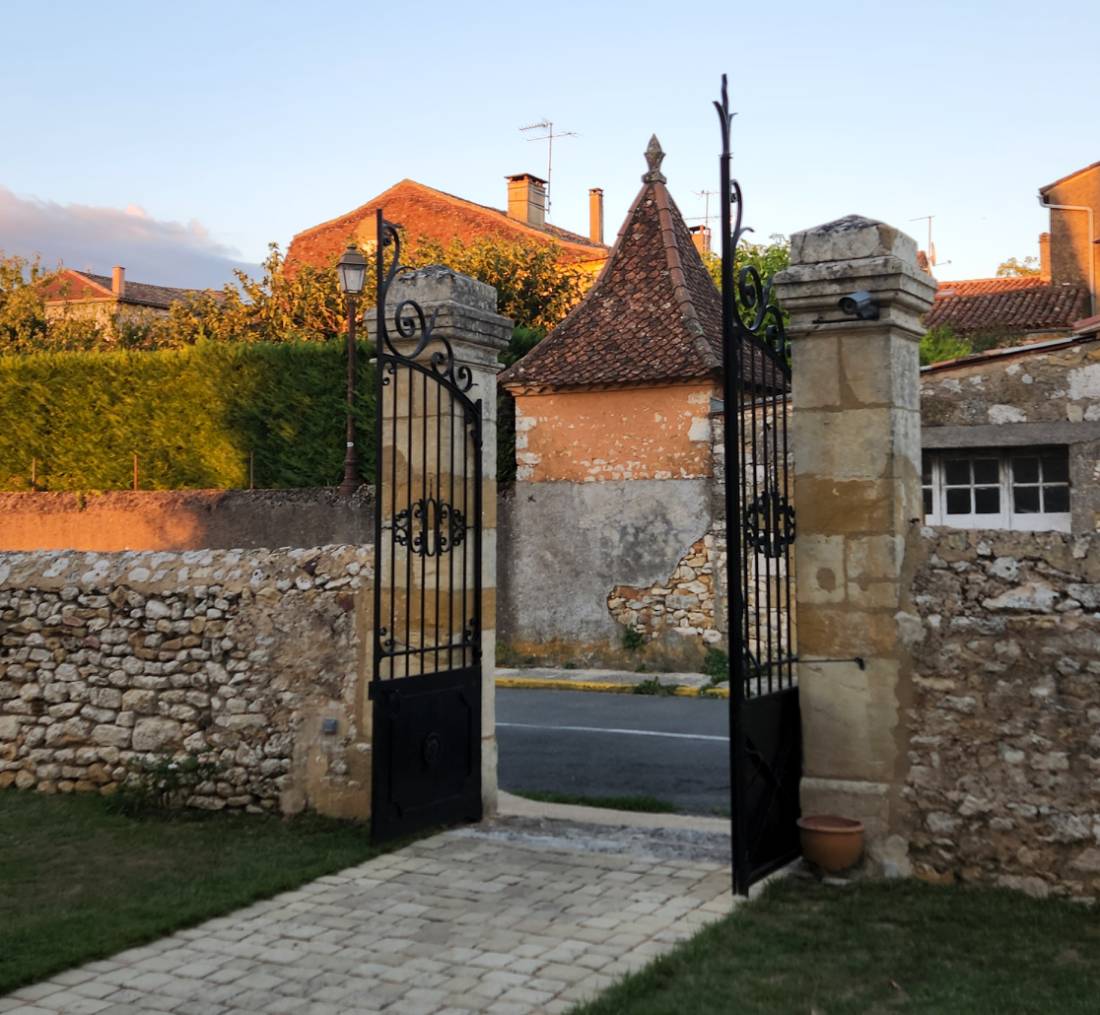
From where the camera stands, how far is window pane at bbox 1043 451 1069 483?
13422 mm

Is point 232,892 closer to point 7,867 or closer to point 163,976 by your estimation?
point 163,976

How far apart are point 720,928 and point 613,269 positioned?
1449cm

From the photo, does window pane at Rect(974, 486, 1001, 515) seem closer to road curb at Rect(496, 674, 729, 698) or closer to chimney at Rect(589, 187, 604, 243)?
road curb at Rect(496, 674, 729, 698)

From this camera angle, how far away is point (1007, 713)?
5871mm

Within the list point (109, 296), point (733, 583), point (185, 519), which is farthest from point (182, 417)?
point (109, 296)

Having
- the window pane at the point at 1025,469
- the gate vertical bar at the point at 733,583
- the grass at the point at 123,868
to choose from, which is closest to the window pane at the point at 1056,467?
the window pane at the point at 1025,469

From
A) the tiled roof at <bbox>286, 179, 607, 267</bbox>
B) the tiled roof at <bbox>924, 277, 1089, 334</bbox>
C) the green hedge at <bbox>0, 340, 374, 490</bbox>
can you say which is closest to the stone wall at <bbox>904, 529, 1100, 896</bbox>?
the green hedge at <bbox>0, 340, 374, 490</bbox>

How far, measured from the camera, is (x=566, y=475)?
1755 centimetres

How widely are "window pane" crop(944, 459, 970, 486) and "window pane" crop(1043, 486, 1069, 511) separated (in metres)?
0.84

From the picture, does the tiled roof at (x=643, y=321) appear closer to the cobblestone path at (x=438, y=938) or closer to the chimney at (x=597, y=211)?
the cobblestone path at (x=438, y=938)

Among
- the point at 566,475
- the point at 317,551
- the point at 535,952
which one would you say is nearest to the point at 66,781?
the point at 317,551

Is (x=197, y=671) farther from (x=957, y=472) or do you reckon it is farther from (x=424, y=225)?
(x=424, y=225)

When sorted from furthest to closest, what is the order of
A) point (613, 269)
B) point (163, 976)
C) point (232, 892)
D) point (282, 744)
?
point (613, 269)
point (282, 744)
point (232, 892)
point (163, 976)

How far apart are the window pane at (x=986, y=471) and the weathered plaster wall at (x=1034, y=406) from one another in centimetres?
43
